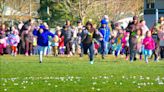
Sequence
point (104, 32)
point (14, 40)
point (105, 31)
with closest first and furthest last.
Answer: point (104, 32)
point (105, 31)
point (14, 40)

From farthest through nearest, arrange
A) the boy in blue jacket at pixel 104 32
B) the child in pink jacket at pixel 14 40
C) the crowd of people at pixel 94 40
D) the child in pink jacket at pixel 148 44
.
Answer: the child in pink jacket at pixel 14 40 < the boy in blue jacket at pixel 104 32 < the crowd of people at pixel 94 40 < the child in pink jacket at pixel 148 44

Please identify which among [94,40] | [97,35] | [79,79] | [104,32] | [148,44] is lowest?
[79,79]

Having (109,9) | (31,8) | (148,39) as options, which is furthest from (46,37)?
(31,8)

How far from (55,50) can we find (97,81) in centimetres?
1694

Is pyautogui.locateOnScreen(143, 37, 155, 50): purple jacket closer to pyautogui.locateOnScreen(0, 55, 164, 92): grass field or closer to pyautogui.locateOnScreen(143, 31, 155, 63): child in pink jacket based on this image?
pyautogui.locateOnScreen(143, 31, 155, 63): child in pink jacket

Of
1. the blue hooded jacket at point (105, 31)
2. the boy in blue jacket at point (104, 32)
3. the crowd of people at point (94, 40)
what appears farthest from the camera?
the blue hooded jacket at point (105, 31)

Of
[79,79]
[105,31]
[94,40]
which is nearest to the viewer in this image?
[79,79]

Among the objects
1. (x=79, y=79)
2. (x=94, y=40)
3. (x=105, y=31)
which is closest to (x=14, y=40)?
(x=105, y=31)

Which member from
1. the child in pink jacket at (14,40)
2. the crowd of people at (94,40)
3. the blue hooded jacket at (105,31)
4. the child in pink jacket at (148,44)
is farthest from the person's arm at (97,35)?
the child in pink jacket at (14,40)

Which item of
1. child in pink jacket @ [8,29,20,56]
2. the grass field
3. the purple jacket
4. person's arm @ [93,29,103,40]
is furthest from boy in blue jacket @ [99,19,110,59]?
the grass field

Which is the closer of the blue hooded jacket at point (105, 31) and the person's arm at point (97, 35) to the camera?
the person's arm at point (97, 35)

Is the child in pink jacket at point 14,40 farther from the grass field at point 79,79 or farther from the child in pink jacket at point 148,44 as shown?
the grass field at point 79,79

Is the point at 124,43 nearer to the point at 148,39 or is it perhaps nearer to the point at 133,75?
the point at 148,39

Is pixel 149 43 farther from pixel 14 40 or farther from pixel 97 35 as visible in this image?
pixel 14 40
